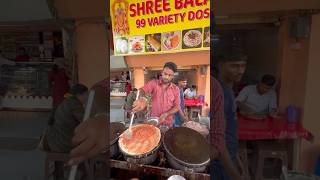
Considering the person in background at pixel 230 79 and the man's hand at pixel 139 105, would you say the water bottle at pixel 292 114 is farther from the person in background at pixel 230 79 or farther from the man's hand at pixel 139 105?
the man's hand at pixel 139 105

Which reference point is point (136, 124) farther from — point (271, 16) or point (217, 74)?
point (271, 16)

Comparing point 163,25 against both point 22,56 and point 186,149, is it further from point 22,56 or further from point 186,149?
point 22,56

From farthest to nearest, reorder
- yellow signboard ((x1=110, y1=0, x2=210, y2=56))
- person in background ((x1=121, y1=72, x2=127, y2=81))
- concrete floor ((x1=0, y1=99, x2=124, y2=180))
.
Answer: concrete floor ((x1=0, y1=99, x2=124, y2=180)) < person in background ((x1=121, y1=72, x2=127, y2=81)) < yellow signboard ((x1=110, y1=0, x2=210, y2=56))

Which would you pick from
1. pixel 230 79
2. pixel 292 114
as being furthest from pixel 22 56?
pixel 292 114

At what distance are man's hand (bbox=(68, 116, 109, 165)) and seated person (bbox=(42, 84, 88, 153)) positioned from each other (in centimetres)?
2

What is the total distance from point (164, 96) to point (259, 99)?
0.34m

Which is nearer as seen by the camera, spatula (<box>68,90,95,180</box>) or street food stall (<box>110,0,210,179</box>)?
street food stall (<box>110,0,210,179</box>)

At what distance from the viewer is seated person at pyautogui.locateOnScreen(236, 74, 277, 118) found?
915 mm

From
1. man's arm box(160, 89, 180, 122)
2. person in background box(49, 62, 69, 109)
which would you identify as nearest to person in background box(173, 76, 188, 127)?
man's arm box(160, 89, 180, 122)

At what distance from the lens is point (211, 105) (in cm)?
95

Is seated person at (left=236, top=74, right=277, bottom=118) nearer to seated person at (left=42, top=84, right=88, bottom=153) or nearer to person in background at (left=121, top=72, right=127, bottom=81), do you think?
person in background at (left=121, top=72, right=127, bottom=81)

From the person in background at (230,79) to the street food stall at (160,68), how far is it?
74mm

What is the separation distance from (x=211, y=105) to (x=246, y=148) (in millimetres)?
223

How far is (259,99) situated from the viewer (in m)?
0.93
